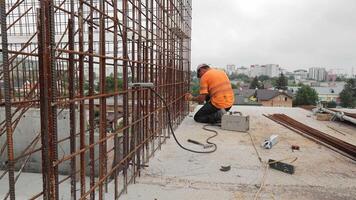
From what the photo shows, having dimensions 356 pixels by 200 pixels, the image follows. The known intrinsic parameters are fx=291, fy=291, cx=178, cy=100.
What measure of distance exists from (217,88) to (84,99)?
4216 mm

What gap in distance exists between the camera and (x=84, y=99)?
1885 mm

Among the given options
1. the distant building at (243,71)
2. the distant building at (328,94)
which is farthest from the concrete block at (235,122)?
the distant building at (243,71)

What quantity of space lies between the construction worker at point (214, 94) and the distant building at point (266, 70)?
89.5m

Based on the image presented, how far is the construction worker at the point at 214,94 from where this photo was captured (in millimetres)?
5879

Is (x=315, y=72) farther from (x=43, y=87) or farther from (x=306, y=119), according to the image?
(x=43, y=87)

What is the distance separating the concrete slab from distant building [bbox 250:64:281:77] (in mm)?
91321

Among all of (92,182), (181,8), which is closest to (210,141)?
(92,182)

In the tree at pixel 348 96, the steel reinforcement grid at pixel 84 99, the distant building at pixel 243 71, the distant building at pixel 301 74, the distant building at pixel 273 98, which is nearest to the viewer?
the steel reinforcement grid at pixel 84 99

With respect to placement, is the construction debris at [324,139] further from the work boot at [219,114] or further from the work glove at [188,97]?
the work glove at [188,97]

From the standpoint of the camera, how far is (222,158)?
12.2 feet

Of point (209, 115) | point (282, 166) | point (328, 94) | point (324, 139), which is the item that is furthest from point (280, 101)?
point (282, 166)

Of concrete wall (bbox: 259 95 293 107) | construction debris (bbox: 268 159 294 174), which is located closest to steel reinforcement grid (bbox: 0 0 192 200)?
construction debris (bbox: 268 159 294 174)

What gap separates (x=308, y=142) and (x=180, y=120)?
2583 millimetres

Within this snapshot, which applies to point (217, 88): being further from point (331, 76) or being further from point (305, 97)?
point (331, 76)
